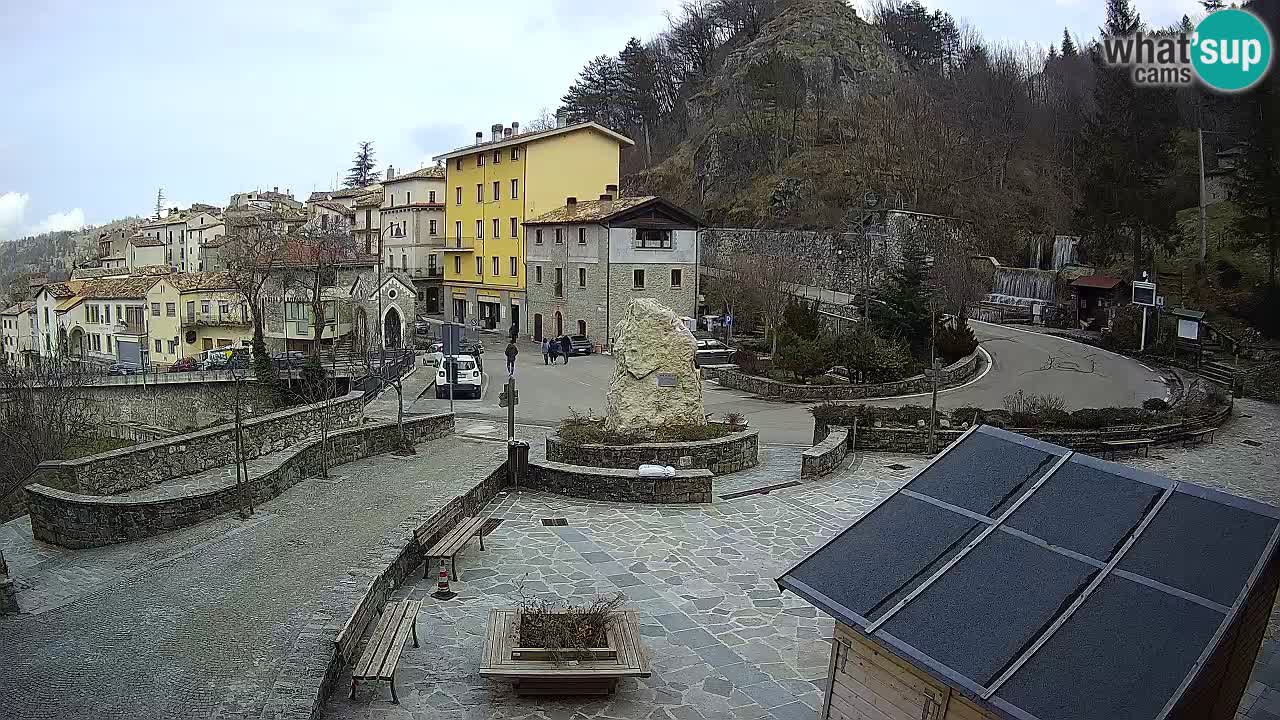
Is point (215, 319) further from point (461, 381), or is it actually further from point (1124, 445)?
point (1124, 445)

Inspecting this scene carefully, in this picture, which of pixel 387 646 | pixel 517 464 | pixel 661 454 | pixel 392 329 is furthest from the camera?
pixel 392 329

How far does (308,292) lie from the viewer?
46.7 meters

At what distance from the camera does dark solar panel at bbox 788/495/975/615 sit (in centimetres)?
622

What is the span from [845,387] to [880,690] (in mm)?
21529

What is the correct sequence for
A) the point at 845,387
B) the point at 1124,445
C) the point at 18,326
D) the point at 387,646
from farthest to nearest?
the point at 18,326 < the point at 845,387 < the point at 1124,445 < the point at 387,646

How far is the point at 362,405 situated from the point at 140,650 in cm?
1564

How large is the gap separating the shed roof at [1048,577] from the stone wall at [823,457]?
914 centimetres

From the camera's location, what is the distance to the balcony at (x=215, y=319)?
48.5 metres

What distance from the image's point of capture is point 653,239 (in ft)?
135

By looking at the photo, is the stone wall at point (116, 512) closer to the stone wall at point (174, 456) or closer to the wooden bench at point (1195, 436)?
the stone wall at point (174, 456)

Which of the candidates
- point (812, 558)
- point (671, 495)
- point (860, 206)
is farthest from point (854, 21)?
point (812, 558)

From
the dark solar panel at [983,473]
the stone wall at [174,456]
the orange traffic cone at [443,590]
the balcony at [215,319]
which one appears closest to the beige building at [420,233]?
the balcony at [215,319]

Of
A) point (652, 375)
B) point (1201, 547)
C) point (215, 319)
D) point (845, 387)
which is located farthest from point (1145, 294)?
point (215, 319)

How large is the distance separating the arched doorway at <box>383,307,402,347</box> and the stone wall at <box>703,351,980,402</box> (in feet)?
64.5
